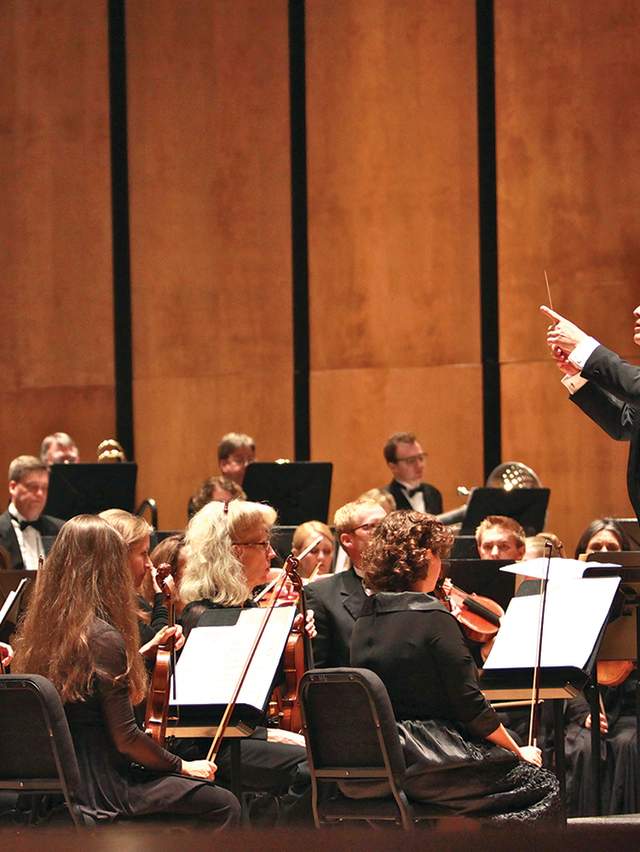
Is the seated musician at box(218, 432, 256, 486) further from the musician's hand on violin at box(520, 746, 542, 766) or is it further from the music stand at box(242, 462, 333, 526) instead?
the musician's hand on violin at box(520, 746, 542, 766)

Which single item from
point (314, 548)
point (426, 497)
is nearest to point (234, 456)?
point (426, 497)

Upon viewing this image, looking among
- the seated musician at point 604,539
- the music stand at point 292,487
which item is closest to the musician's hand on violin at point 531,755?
the seated musician at point 604,539

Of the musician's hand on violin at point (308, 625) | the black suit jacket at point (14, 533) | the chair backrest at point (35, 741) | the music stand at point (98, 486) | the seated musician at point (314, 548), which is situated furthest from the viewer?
the music stand at point (98, 486)

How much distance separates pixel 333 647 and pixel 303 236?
4.95 m

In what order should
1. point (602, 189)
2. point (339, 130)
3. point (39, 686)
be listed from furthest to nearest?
point (339, 130)
point (602, 189)
point (39, 686)

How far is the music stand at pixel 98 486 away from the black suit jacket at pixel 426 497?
1.62 metres

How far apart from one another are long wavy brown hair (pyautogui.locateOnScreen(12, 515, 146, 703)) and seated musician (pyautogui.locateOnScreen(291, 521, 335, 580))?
219 cm

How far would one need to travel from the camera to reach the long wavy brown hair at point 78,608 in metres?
2.80

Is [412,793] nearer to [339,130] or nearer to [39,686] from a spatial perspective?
[39,686]

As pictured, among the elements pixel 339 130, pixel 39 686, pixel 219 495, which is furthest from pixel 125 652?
pixel 339 130

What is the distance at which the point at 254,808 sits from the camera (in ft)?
12.8

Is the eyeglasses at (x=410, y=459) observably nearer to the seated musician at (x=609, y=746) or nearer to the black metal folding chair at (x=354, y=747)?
the seated musician at (x=609, y=746)

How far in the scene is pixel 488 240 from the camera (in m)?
8.05

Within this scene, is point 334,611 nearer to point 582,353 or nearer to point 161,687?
point 161,687
